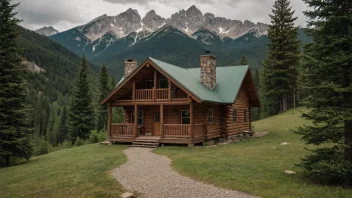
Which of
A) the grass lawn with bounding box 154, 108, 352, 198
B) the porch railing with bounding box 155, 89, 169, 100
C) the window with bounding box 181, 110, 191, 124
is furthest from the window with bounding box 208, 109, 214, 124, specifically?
the grass lawn with bounding box 154, 108, 352, 198

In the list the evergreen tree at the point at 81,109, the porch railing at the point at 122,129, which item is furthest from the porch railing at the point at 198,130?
the evergreen tree at the point at 81,109

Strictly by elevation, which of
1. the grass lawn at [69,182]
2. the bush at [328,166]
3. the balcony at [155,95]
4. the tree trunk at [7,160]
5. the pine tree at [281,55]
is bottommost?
the tree trunk at [7,160]

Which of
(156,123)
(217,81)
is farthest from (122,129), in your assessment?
(217,81)

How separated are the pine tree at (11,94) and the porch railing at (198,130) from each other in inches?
461

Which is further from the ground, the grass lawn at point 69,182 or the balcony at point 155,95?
the balcony at point 155,95

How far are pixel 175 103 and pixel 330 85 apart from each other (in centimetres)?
1291

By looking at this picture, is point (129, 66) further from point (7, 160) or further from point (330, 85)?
point (330, 85)

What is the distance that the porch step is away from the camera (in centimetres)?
2150

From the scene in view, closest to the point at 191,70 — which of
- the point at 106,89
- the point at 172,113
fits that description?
the point at 172,113

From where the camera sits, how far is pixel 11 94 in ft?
66.4

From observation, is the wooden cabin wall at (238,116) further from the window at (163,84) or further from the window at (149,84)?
the window at (149,84)

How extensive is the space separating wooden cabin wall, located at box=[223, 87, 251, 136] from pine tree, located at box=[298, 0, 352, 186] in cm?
1367

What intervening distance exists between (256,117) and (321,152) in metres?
51.8

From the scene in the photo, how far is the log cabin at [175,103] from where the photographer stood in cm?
2136
